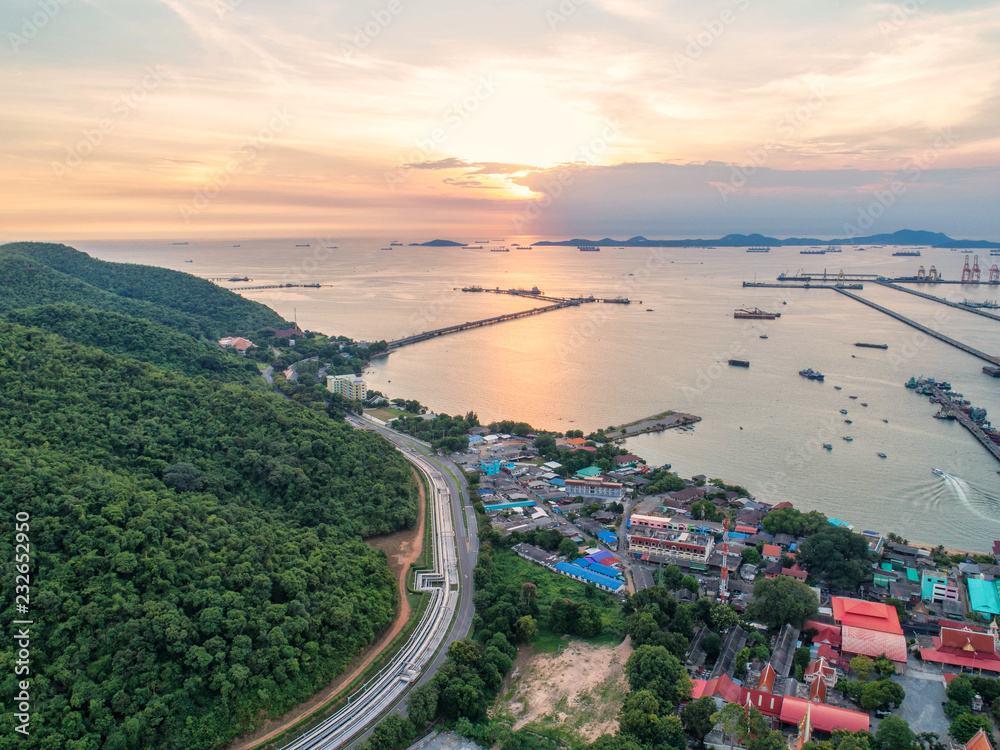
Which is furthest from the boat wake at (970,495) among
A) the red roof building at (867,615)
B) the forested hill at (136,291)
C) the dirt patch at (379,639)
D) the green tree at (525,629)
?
the forested hill at (136,291)

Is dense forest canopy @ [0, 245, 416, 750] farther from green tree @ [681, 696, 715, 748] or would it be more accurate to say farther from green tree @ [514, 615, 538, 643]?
green tree @ [681, 696, 715, 748]

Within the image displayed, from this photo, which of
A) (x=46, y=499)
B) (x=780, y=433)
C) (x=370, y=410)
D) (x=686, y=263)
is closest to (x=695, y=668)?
(x=46, y=499)

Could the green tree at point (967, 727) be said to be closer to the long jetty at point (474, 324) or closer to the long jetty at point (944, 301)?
the long jetty at point (474, 324)

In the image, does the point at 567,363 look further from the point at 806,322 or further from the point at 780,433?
the point at 806,322

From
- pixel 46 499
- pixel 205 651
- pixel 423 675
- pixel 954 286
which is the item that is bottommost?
pixel 423 675

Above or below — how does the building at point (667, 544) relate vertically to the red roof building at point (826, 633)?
above

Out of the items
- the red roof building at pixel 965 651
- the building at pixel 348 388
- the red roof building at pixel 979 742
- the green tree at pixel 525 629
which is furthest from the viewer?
the building at pixel 348 388

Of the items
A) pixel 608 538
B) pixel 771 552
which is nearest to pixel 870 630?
pixel 771 552
